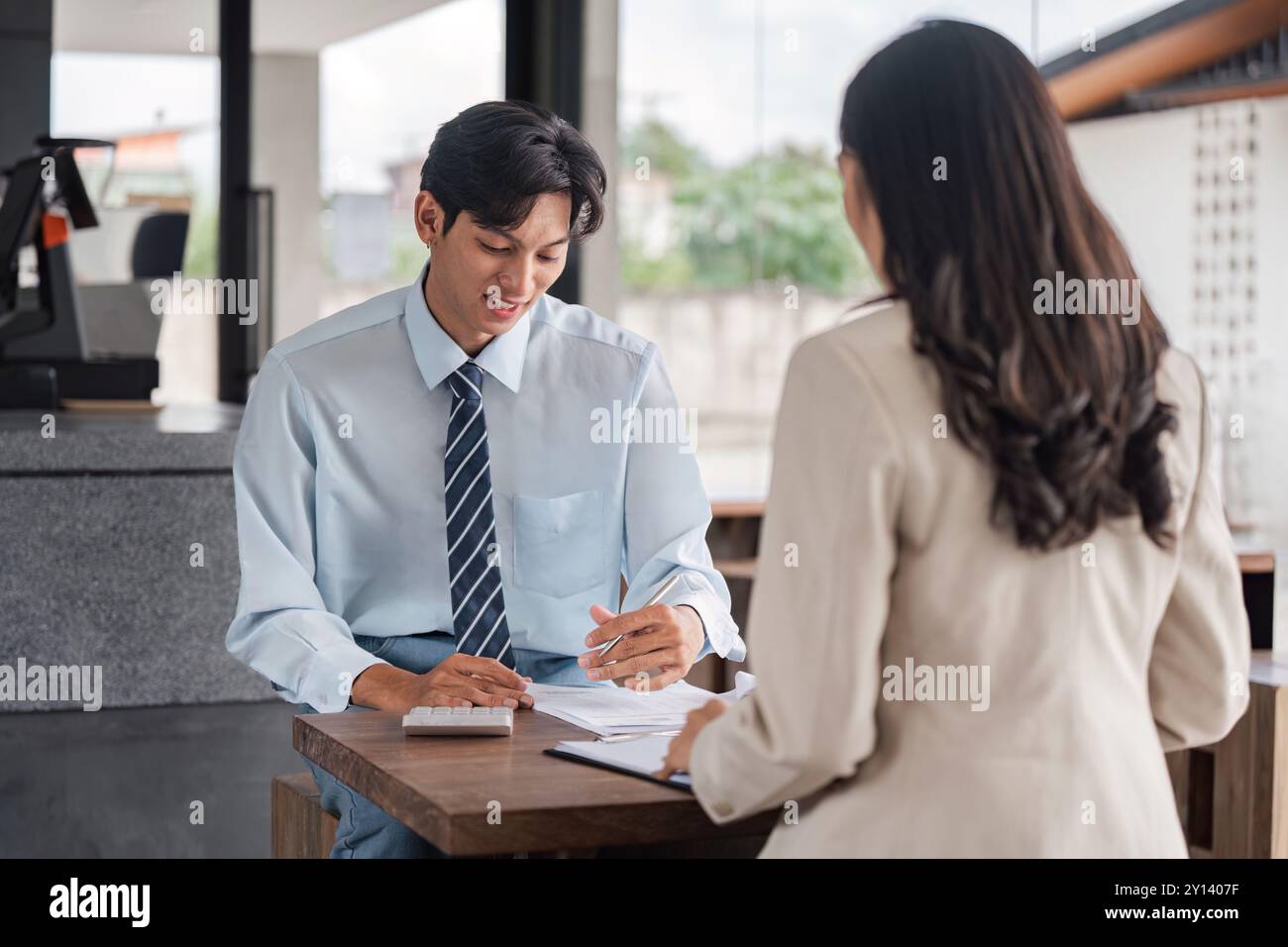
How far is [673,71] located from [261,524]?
413 centimetres

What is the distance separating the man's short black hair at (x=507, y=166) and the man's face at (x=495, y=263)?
2 cm

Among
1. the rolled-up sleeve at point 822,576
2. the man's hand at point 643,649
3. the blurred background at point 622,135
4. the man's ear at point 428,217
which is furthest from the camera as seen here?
the blurred background at point 622,135

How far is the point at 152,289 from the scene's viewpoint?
4.77 m

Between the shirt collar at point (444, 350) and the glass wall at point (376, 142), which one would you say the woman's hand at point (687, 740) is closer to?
the shirt collar at point (444, 350)

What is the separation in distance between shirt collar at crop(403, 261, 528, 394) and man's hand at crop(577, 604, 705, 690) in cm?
45

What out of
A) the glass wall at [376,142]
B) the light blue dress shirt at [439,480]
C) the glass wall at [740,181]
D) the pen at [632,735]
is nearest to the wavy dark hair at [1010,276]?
the pen at [632,735]

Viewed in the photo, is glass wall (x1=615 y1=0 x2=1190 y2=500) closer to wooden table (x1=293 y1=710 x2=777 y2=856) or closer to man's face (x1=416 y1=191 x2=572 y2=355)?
man's face (x1=416 y1=191 x2=572 y2=355)

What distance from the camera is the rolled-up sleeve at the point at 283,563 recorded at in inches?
71.0

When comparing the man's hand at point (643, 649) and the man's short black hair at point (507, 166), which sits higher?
the man's short black hair at point (507, 166)

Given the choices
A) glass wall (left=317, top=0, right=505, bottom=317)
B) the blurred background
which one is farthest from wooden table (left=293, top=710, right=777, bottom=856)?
glass wall (left=317, top=0, right=505, bottom=317)

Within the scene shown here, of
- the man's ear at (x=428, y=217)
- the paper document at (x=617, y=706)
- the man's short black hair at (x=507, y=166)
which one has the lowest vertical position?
the paper document at (x=617, y=706)

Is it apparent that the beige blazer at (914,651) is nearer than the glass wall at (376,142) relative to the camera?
Yes

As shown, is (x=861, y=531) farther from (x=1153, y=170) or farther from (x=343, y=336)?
(x=1153, y=170)
